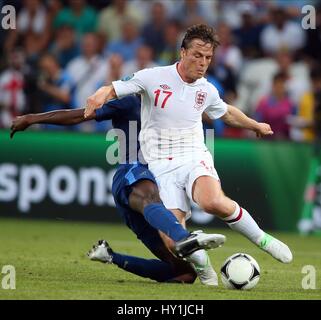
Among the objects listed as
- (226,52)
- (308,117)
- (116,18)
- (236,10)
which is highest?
(236,10)

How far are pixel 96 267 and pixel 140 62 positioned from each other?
6.35 m

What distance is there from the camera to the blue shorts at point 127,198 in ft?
28.0

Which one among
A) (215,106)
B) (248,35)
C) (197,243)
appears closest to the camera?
(197,243)

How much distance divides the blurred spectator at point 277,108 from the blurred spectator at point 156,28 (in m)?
2.36

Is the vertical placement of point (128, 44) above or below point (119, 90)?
above

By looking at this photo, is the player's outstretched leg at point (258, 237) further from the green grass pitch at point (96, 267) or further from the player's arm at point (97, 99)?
the player's arm at point (97, 99)

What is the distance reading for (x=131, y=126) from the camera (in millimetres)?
8875

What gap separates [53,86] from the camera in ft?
52.7

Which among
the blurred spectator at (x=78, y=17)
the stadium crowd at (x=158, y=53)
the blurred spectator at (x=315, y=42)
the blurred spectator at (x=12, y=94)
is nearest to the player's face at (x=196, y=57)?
the stadium crowd at (x=158, y=53)

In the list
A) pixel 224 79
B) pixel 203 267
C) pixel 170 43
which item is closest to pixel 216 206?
pixel 203 267

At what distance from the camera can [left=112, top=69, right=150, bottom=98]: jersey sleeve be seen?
328 inches

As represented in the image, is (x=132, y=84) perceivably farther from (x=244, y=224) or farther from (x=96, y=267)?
(x=96, y=267)

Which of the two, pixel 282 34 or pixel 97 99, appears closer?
pixel 97 99
